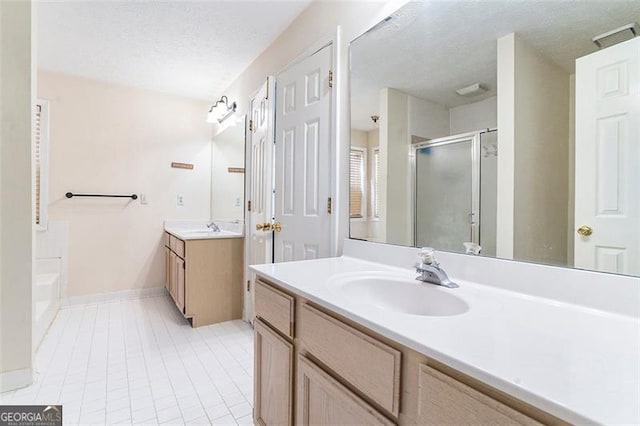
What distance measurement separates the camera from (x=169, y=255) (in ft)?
10.7

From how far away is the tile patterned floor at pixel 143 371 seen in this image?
1534 millimetres

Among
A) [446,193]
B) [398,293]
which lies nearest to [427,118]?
[446,193]

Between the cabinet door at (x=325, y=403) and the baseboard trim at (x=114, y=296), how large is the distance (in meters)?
3.09

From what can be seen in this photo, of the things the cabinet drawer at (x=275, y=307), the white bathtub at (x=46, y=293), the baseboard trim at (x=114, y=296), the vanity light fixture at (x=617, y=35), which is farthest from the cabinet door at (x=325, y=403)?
the baseboard trim at (x=114, y=296)

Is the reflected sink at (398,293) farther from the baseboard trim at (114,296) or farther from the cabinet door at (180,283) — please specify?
the baseboard trim at (114,296)

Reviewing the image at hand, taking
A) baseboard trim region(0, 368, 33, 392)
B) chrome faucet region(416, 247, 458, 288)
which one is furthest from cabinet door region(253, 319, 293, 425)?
baseboard trim region(0, 368, 33, 392)

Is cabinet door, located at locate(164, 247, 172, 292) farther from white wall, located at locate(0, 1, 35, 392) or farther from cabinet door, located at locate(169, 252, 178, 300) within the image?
white wall, located at locate(0, 1, 35, 392)

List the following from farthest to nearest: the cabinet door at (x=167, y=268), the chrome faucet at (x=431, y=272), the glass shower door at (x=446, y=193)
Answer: the cabinet door at (x=167, y=268)
the glass shower door at (x=446, y=193)
the chrome faucet at (x=431, y=272)

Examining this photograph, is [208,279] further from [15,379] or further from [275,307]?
[275,307]

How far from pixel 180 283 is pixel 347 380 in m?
2.34

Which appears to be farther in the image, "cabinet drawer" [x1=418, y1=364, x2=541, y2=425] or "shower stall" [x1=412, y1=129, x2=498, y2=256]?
"shower stall" [x1=412, y1=129, x2=498, y2=256]

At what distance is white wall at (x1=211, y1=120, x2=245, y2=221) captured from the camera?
300 centimetres

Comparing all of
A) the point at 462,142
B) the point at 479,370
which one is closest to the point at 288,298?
the point at 479,370

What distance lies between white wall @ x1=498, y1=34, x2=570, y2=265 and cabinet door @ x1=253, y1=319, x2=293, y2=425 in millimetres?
827
